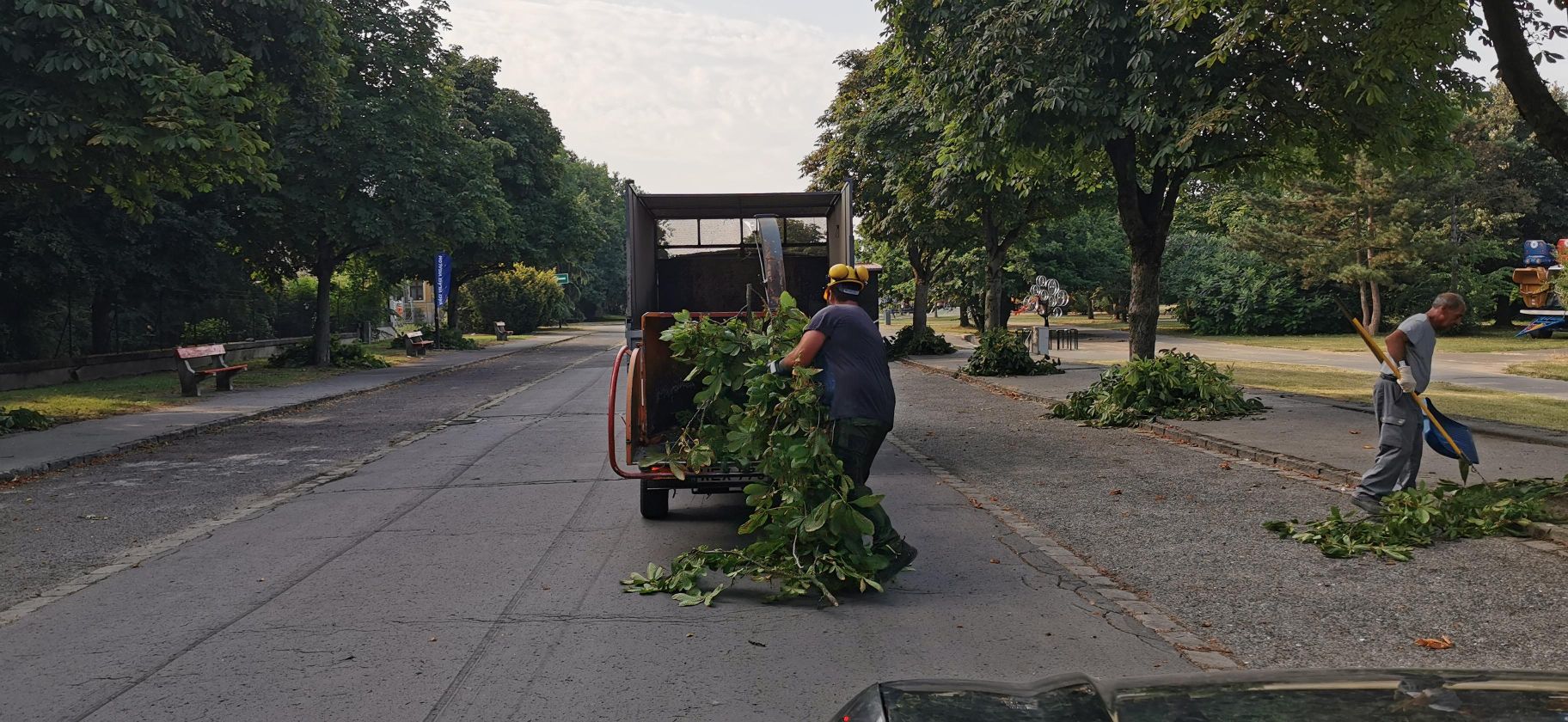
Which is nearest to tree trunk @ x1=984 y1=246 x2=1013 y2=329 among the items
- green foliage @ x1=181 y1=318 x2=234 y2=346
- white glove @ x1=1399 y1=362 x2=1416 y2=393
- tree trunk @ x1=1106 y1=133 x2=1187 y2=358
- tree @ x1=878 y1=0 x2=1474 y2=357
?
tree trunk @ x1=1106 y1=133 x2=1187 y2=358

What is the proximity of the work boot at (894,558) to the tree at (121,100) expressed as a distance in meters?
11.4

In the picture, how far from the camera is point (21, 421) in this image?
15758 millimetres

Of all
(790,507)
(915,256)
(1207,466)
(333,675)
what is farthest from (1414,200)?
(333,675)

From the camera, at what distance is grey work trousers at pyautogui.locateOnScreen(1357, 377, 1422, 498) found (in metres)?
8.12

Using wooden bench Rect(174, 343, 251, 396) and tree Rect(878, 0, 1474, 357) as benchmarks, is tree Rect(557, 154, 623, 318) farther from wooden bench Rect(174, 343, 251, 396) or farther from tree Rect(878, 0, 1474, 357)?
tree Rect(878, 0, 1474, 357)

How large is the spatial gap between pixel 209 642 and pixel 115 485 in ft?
22.7

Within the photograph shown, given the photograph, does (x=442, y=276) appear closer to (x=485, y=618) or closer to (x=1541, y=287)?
(x=485, y=618)

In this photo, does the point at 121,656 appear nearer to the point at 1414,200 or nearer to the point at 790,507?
the point at 790,507

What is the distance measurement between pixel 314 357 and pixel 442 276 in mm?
9019

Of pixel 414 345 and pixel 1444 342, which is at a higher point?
pixel 1444 342

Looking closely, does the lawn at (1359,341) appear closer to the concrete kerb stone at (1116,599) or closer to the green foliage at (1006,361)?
the green foliage at (1006,361)

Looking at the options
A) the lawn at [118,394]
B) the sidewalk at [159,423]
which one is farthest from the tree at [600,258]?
the sidewalk at [159,423]

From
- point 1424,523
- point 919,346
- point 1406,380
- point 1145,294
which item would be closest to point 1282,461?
point 1406,380

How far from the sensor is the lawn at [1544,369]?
21953 millimetres
